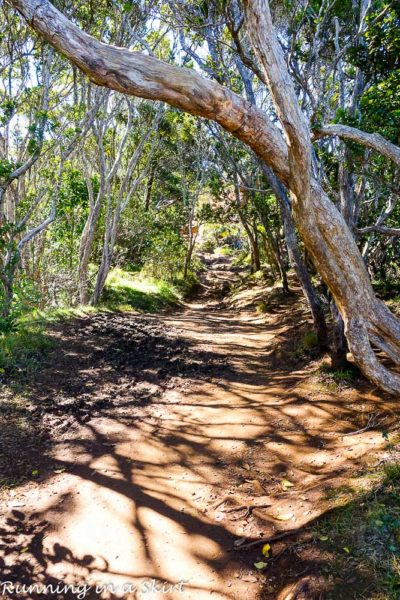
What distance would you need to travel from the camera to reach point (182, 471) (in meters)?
4.54

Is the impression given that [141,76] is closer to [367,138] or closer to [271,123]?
[271,123]

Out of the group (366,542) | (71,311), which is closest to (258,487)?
(366,542)

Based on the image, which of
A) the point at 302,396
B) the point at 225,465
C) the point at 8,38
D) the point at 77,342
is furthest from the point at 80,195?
the point at 225,465

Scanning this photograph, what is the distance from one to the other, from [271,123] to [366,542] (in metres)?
2.89

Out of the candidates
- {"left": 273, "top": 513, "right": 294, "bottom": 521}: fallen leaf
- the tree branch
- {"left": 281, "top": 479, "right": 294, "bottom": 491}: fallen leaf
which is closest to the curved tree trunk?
the tree branch

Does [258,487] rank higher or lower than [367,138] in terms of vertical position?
lower

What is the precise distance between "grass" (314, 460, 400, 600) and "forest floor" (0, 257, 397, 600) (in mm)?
31

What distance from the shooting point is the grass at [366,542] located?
8.27 ft

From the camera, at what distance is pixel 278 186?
7117 millimetres

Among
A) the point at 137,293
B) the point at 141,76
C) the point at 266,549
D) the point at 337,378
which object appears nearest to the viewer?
the point at 141,76

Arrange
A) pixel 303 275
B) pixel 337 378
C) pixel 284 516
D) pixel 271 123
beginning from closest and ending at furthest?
pixel 271 123, pixel 284 516, pixel 337 378, pixel 303 275

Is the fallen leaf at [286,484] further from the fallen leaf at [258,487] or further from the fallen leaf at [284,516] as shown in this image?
the fallen leaf at [284,516]

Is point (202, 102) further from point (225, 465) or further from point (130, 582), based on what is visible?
point (225, 465)

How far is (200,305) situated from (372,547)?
16.3 metres
